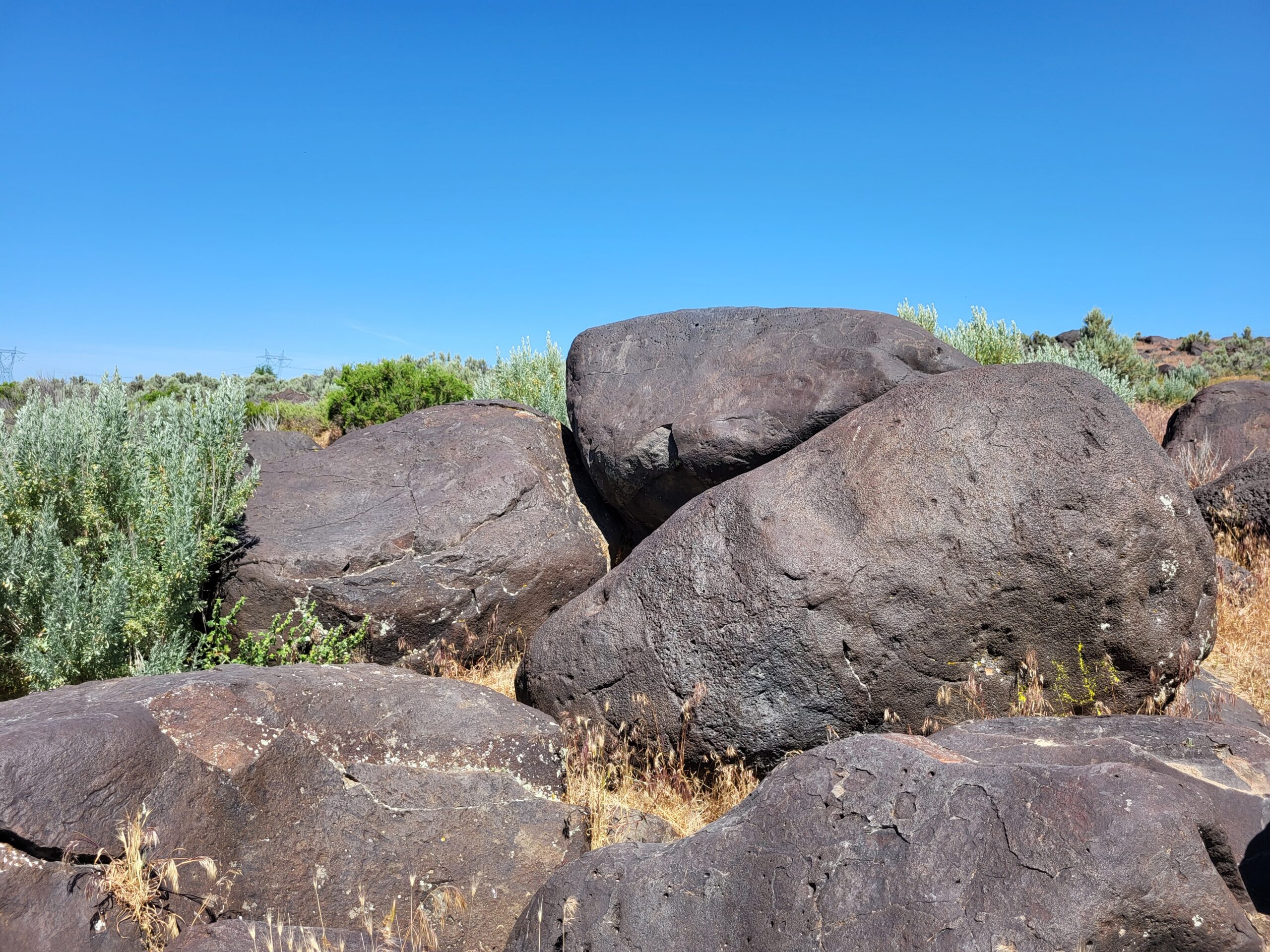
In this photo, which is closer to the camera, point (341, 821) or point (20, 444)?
point (341, 821)

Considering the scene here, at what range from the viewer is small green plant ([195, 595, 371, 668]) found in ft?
19.5

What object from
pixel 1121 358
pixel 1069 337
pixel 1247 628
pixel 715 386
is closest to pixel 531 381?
pixel 715 386

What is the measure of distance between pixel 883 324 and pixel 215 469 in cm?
497

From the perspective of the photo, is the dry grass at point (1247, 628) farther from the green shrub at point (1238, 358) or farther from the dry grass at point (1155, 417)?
the green shrub at point (1238, 358)

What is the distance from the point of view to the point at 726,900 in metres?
2.84

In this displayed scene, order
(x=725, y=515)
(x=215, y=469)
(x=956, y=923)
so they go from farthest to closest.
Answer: (x=215, y=469) → (x=725, y=515) → (x=956, y=923)

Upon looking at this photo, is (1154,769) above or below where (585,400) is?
below

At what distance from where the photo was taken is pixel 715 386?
6.91 meters

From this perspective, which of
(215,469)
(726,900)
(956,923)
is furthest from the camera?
(215,469)

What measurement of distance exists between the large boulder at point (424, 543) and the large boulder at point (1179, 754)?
3.63m

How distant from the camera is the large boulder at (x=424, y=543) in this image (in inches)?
248

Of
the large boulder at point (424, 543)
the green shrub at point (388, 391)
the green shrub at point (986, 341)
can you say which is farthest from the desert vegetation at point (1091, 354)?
the green shrub at point (388, 391)

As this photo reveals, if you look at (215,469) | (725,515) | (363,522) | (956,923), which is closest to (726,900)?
(956,923)

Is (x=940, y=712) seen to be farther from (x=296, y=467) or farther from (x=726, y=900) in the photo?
(x=296, y=467)
